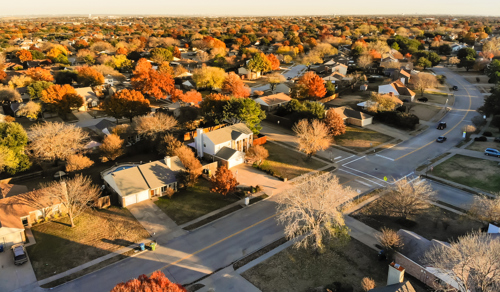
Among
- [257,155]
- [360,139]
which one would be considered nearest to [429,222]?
[257,155]

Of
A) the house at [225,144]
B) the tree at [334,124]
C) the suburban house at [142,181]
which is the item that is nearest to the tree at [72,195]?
the suburban house at [142,181]

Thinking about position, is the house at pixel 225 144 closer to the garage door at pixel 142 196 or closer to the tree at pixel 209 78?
the garage door at pixel 142 196

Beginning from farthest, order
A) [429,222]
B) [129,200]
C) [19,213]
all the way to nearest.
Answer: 1. [129,200]
2. [429,222]
3. [19,213]

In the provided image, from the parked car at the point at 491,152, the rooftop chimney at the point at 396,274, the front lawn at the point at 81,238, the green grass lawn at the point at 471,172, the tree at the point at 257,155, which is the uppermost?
the rooftop chimney at the point at 396,274

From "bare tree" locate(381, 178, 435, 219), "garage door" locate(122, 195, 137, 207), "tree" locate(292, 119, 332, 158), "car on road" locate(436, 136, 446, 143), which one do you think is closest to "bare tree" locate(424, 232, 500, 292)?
"bare tree" locate(381, 178, 435, 219)

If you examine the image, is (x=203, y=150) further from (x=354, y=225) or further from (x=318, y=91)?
(x=318, y=91)

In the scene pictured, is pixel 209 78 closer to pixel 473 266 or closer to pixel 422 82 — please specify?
pixel 422 82

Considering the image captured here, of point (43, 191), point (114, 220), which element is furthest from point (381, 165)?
point (43, 191)
